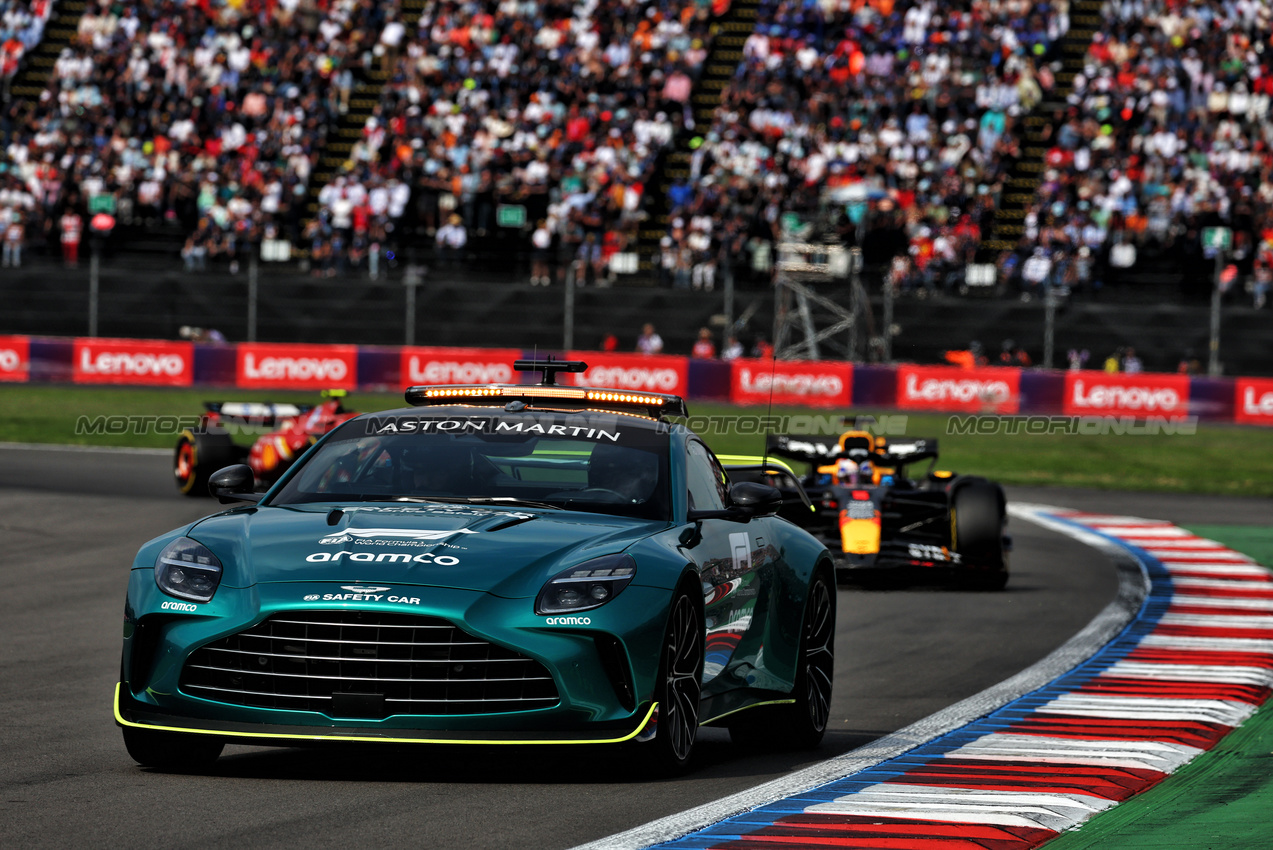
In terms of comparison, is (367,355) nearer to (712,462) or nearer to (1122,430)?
(1122,430)

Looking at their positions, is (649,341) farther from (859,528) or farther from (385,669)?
(385,669)

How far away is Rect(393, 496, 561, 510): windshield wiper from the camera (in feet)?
20.9

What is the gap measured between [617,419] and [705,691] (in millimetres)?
1226

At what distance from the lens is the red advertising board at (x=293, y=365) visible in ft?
110

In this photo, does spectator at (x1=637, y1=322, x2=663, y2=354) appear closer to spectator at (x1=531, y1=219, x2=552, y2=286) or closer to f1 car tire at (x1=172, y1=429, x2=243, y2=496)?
spectator at (x1=531, y1=219, x2=552, y2=286)

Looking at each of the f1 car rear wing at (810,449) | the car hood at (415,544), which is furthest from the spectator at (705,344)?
the car hood at (415,544)

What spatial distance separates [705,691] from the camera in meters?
6.18

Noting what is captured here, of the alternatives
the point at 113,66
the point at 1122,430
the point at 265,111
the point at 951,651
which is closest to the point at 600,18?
the point at 265,111

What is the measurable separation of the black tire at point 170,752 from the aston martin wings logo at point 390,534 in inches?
29.0

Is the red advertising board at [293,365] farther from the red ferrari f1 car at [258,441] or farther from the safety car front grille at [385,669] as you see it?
the safety car front grille at [385,669]

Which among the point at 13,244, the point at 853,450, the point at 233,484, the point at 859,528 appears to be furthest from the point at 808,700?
the point at 13,244

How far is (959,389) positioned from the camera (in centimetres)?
3275

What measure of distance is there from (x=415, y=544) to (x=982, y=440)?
988 inches

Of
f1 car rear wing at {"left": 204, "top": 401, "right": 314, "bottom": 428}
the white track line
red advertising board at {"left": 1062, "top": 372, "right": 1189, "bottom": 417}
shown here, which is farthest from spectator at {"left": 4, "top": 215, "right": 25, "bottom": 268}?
red advertising board at {"left": 1062, "top": 372, "right": 1189, "bottom": 417}
